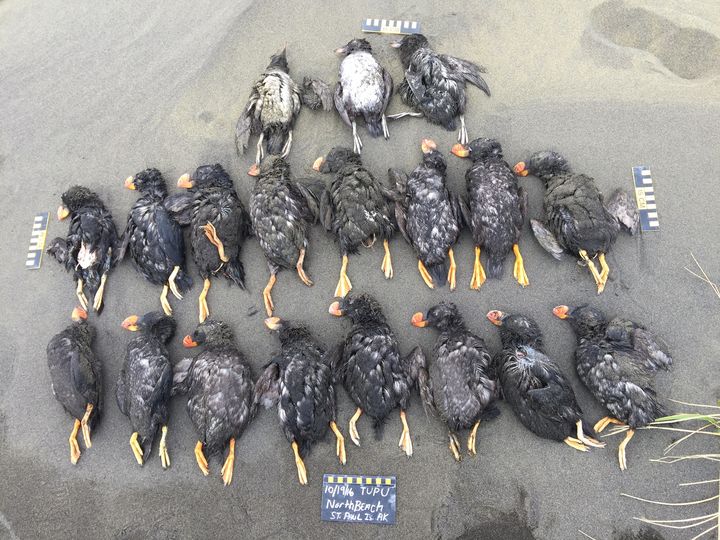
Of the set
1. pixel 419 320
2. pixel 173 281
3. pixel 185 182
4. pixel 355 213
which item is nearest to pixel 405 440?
pixel 419 320

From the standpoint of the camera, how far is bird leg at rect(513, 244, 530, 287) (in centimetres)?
401

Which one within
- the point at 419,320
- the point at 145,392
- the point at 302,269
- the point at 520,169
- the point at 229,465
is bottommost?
the point at 229,465

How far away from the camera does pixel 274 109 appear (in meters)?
4.56

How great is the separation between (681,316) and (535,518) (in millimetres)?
1930

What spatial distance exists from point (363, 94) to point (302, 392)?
2.74 meters

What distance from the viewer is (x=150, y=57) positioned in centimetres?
520

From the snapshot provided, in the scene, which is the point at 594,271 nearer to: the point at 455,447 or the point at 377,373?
the point at 455,447

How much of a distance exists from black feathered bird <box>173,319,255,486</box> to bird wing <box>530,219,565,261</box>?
2.57m

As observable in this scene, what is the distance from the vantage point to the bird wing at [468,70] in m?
4.72

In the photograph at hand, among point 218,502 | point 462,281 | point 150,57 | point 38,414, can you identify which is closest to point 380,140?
point 462,281

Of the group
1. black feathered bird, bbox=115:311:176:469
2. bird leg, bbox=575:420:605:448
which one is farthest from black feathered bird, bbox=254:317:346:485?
bird leg, bbox=575:420:605:448

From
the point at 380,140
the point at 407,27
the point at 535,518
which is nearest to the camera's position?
the point at 535,518

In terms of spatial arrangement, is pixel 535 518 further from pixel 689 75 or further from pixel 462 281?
pixel 689 75

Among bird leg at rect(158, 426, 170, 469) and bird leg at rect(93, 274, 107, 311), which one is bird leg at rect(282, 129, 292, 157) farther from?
bird leg at rect(158, 426, 170, 469)
